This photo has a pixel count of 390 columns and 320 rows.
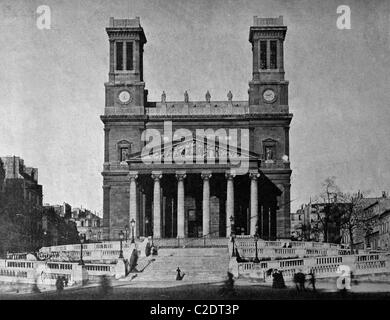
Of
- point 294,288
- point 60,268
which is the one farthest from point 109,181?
point 294,288

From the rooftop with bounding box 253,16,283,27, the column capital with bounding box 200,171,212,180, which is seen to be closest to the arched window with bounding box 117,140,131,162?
the column capital with bounding box 200,171,212,180

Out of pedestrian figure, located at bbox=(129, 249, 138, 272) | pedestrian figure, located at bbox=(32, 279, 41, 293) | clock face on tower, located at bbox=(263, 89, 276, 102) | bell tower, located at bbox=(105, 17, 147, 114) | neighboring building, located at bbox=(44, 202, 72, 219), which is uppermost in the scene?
bell tower, located at bbox=(105, 17, 147, 114)

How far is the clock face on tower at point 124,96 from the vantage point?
5609 cm

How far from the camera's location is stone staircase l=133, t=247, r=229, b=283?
35.1 m

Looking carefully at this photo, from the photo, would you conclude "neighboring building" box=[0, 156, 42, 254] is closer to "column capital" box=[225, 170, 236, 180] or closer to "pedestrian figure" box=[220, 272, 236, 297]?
"column capital" box=[225, 170, 236, 180]

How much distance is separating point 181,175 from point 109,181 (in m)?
6.12

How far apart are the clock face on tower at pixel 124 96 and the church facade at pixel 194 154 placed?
0.07m

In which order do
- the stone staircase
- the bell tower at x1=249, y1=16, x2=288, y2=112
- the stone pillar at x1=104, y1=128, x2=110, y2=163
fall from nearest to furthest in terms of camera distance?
the stone staircase, the bell tower at x1=249, y1=16, x2=288, y2=112, the stone pillar at x1=104, y1=128, x2=110, y2=163

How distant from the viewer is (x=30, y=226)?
55219 millimetres

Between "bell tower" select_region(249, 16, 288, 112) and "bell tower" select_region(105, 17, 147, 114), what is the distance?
8.01 m

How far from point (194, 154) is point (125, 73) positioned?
29.6 feet
